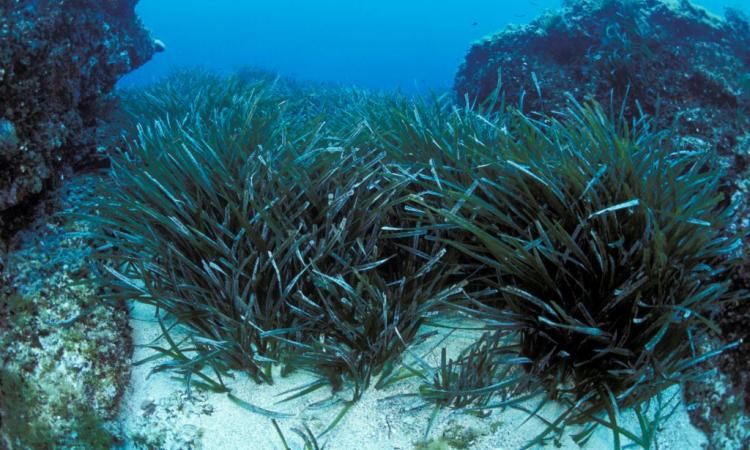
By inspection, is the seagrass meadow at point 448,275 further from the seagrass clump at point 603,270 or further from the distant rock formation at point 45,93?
the distant rock formation at point 45,93

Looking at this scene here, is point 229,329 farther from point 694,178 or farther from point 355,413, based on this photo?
point 694,178

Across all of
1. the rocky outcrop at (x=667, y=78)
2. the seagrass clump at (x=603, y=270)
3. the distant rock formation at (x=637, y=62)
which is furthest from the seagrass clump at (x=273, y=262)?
the distant rock formation at (x=637, y=62)

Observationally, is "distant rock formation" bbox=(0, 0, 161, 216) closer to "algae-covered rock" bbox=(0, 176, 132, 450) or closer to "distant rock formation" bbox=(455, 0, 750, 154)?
"algae-covered rock" bbox=(0, 176, 132, 450)

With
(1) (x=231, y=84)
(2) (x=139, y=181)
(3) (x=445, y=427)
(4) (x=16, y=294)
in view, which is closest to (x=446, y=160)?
(3) (x=445, y=427)

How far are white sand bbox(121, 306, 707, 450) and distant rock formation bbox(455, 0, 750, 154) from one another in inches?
104

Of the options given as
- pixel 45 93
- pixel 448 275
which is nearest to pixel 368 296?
pixel 448 275

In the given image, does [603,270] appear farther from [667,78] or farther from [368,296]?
[667,78]

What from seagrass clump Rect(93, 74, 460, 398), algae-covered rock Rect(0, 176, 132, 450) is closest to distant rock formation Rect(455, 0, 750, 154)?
seagrass clump Rect(93, 74, 460, 398)

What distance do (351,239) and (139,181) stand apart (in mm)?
1364

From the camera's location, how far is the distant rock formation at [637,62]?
4.83m

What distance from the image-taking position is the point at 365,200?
2615 millimetres

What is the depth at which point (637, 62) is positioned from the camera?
5.34 m

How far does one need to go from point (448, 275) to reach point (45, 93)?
2.95m

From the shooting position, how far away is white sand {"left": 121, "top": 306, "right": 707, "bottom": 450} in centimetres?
211
